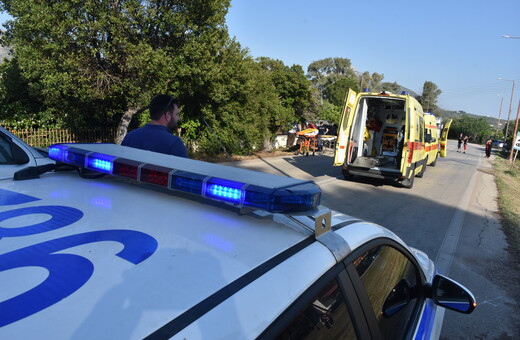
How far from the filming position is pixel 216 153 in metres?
17.4

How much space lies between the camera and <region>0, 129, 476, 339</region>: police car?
2.85 ft

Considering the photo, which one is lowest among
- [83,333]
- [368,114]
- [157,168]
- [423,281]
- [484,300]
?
[484,300]

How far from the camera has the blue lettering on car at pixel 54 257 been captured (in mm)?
849

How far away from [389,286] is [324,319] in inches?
28.2

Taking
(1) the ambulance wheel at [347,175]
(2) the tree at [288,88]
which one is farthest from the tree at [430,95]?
(1) the ambulance wheel at [347,175]

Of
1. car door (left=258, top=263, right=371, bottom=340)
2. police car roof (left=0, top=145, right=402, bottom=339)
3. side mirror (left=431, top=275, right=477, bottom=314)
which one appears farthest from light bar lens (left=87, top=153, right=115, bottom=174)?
side mirror (left=431, top=275, right=477, bottom=314)

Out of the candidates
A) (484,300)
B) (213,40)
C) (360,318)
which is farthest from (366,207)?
(213,40)

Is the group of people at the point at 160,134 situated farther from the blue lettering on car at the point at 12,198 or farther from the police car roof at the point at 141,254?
the blue lettering on car at the point at 12,198

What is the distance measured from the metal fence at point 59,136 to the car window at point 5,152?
34.6 feet

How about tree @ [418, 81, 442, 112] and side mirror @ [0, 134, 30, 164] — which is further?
tree @ [418, 81, 442, 112]

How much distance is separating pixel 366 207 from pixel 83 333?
297 inches

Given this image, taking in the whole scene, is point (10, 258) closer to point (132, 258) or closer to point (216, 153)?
point (132, 258)

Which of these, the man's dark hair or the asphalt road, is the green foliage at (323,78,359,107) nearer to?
the asphalt road

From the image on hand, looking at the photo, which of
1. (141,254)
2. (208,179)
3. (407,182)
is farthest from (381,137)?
(141,254)
